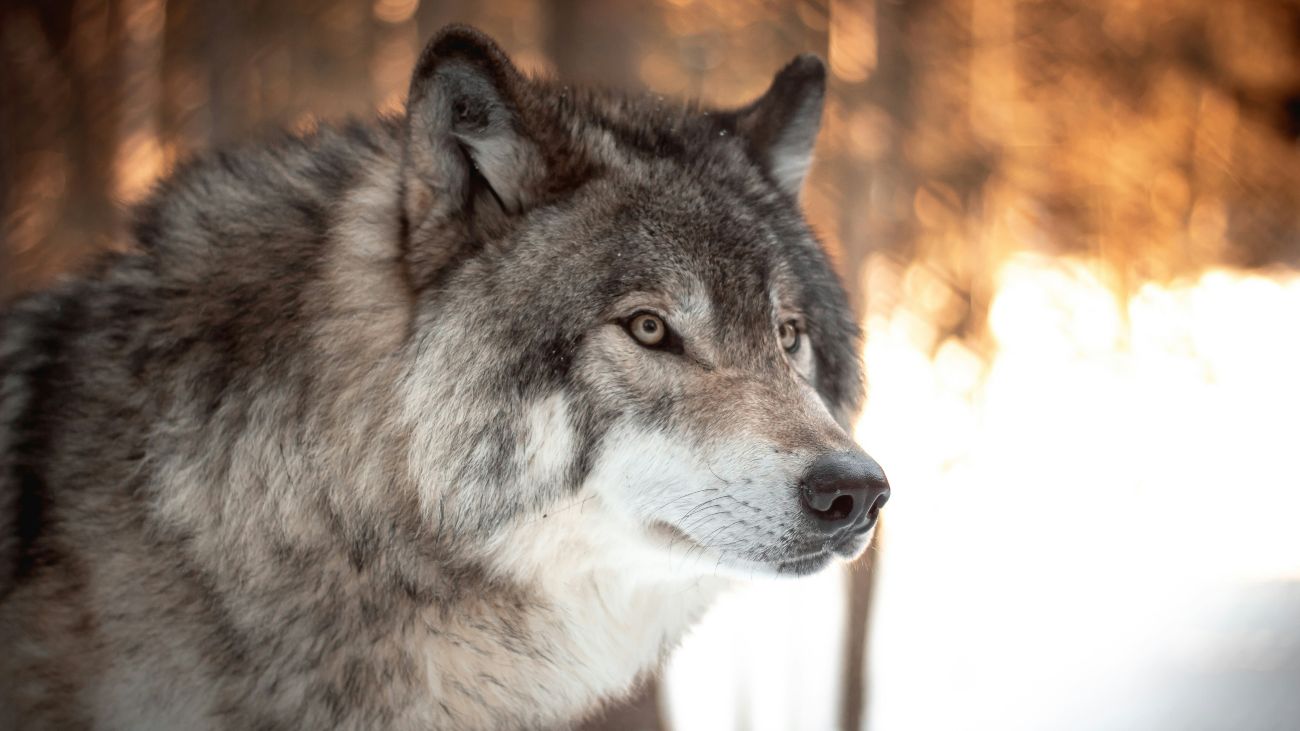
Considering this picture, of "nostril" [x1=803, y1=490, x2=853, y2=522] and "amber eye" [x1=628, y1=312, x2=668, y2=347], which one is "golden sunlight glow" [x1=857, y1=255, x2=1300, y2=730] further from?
"nostril" [x1=803, y1=490, x2=853, y2=522]

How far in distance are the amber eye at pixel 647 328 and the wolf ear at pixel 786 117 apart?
34.2 inches

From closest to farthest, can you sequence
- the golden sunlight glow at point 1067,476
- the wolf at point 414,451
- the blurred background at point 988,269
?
1. the wolf at point 414,451
2. the blurred background at point 988,269
3. the golden sunlight glow at point 1067,476

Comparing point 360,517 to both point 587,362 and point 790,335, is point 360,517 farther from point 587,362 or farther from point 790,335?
point 790,335

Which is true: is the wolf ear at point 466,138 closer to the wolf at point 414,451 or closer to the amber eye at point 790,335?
the wolf at point 414,451

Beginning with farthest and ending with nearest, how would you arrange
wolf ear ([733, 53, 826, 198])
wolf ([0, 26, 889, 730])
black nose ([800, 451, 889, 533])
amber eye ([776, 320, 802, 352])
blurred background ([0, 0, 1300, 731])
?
1. blurred background ([0, 0, 1300, 731])
2. wolf ear ([733, 53, 826, 198])
3. amber eye ([776, 320, 802, 352])
4. wolf ([0, 26, 889, 730])
5. black nose ([800, 451, 889, 533])

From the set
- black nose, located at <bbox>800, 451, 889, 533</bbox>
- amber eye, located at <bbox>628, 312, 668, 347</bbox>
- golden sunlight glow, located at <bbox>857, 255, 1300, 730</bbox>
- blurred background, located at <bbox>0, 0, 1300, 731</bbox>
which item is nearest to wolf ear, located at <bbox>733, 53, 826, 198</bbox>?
amber eye, located at <bbox>628, 312, 668, 347</bbox>

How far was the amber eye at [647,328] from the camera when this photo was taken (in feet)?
6.76

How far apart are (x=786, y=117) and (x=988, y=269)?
6.47 ft

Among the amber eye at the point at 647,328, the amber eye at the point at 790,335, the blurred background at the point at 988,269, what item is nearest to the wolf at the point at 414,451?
the amber eye at the point at 647,328

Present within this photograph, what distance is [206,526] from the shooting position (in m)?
2.04

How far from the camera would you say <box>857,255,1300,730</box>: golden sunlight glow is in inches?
172

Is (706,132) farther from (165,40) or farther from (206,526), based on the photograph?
(165,40)

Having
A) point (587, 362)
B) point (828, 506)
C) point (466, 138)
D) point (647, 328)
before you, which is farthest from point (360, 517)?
point (828, 506)

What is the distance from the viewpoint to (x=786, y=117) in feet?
9.19
